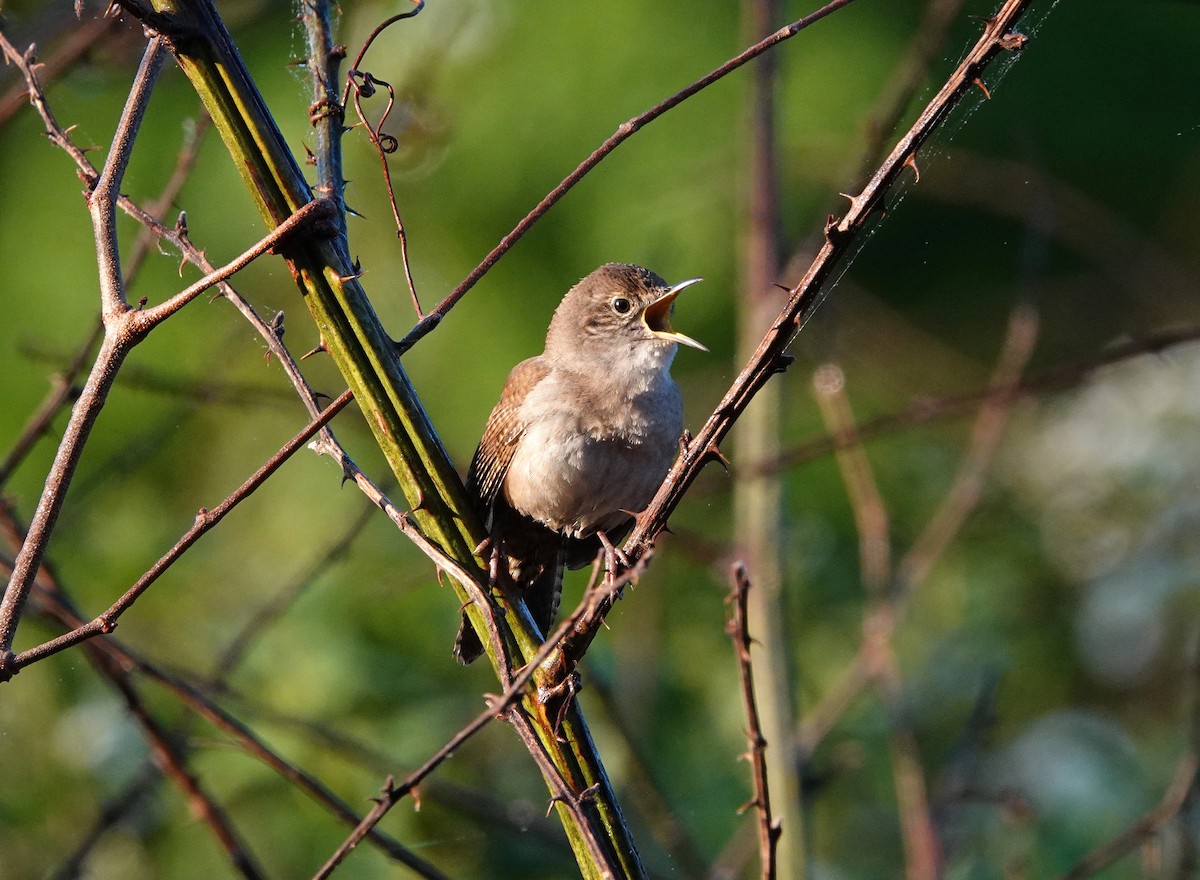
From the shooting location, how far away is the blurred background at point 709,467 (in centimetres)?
403

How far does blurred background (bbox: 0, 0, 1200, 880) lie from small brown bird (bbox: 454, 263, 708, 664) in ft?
1.24

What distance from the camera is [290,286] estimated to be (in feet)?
20.4

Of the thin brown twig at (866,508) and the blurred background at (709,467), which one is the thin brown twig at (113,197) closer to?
the blurred background at (709,467)

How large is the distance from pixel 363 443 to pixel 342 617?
1191mm

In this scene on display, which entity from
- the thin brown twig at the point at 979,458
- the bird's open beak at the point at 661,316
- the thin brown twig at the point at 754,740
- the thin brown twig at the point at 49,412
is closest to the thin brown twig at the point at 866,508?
the thin brown twig at the point at 979,458

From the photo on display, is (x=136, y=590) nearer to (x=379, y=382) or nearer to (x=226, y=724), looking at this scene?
(x=379, y=382)

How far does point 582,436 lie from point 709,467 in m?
2.20

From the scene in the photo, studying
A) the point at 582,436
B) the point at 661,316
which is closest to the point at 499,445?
the point at 582,436

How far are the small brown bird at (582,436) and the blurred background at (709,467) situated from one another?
0.38 metres

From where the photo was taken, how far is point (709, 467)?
18.2 ft

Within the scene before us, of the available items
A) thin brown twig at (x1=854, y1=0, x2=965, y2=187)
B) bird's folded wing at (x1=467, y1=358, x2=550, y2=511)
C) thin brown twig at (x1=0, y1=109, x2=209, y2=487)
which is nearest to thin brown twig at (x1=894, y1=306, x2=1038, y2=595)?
thin brown twig at (x1=854, y1=0, x2=965, y2=187)

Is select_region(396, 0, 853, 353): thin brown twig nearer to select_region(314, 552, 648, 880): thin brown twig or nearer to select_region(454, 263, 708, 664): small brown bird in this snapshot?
select_region(314, 552, 648, 880): thin brown twig

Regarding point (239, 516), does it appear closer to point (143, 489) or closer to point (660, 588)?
point (143, 489)

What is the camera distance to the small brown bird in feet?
11.1
